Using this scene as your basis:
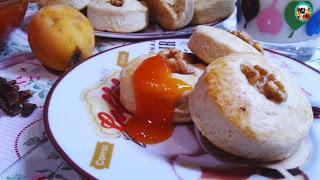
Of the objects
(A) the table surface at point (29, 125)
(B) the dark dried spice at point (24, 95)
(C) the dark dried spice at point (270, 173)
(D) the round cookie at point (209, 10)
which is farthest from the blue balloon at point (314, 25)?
(B) the dark dried spice at point (24, 95)

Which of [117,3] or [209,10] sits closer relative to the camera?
[117,3]

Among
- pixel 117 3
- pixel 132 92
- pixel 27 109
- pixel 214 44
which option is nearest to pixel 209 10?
pixel 117 3

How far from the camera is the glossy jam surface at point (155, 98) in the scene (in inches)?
34.8

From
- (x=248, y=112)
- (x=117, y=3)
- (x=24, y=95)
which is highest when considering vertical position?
(x=248, y=112)

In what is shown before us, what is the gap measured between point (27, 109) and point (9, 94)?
0.07 metres

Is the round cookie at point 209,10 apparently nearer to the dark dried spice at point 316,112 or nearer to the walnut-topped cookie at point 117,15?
the walnut-topped cookie at point 117,15

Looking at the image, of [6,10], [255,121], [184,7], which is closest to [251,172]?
[255,121]

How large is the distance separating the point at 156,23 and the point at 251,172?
0.84 m

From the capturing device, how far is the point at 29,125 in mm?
932

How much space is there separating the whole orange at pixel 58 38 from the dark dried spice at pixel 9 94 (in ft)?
0.50

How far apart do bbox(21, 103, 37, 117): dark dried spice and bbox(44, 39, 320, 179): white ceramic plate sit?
119mm

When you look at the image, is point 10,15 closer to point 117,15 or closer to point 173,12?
point 117,15

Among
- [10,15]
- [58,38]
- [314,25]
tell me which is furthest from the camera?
[314,25]

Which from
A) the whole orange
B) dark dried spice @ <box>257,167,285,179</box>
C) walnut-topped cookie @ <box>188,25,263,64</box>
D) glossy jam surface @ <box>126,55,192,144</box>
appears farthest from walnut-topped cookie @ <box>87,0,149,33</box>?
dark dried spice @ <box>257,167,285,179</box>
